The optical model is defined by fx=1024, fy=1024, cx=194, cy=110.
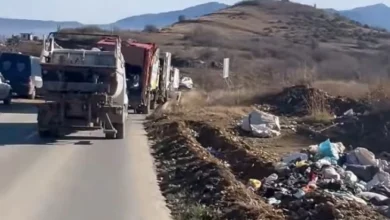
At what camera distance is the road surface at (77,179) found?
14.1m

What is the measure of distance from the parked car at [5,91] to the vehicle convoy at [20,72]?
1866mm

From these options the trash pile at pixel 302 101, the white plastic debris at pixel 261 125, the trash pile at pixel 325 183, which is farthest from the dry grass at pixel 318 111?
the trash pile at pixel 325 183

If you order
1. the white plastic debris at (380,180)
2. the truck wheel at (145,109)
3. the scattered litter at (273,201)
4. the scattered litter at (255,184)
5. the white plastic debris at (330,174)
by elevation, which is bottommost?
the truck wheel at (145,109)

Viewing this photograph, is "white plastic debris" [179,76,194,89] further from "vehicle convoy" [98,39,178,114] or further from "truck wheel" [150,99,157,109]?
"vehicle convoy" [98,39,178,114]

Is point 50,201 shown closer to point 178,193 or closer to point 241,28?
point 178,193

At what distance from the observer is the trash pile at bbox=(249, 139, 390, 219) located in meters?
13.9

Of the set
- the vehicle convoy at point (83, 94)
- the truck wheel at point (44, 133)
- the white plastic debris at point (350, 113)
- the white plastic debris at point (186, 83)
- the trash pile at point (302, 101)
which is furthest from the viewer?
the white plastic debris at point (186, 83)

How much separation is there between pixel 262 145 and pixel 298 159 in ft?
20.9

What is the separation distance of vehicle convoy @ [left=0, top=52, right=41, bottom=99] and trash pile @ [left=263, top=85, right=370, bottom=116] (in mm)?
9087

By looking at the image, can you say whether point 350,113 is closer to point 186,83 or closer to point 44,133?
point 44,133

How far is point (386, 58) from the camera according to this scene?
60.1 m

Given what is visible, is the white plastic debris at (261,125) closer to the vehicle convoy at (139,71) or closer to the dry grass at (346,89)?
the vehicle convoy at (139,71)

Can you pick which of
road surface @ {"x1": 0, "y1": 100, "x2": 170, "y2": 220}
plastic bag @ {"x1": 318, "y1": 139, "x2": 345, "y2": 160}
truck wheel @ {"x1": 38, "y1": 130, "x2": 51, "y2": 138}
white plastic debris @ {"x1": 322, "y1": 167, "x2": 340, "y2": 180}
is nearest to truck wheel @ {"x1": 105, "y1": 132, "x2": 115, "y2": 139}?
road surface @ {"x1": 0, "y1": 100, "x2": 170, "y2": 220}

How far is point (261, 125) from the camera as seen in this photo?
2775 centimetres
